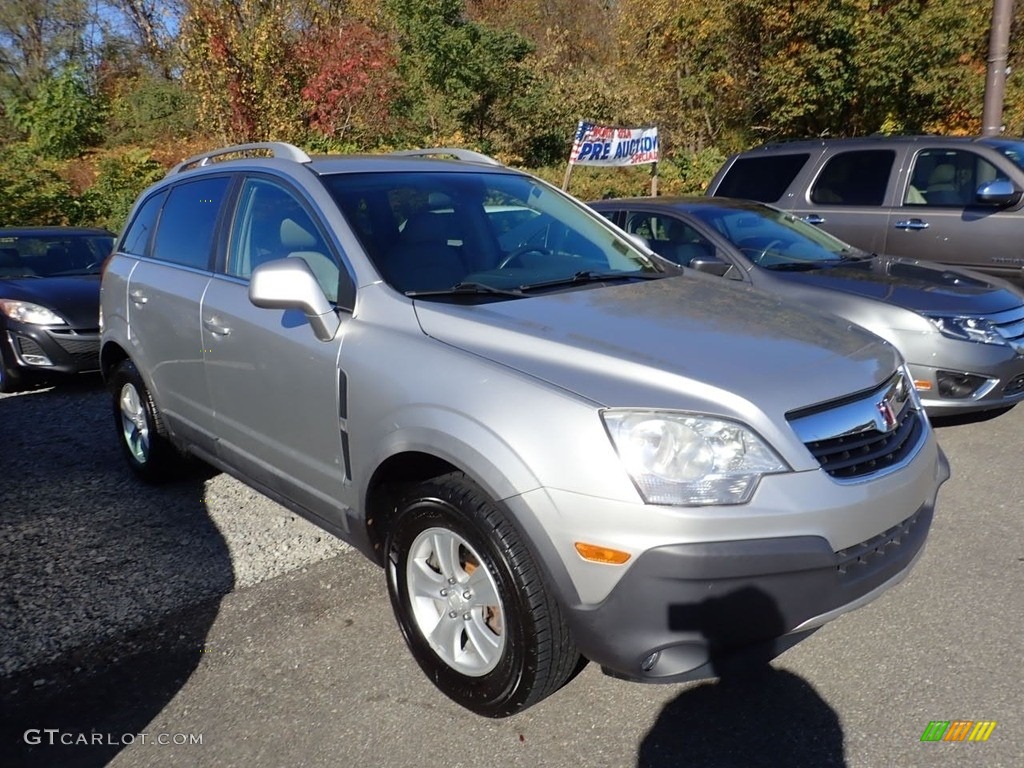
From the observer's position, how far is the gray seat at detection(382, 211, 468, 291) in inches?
122

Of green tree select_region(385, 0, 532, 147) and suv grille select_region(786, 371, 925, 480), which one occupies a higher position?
green tree select_region(385, 0, 532, 147)

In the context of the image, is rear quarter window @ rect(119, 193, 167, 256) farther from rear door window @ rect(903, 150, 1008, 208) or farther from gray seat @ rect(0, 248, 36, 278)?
rear door window @ rect(903, 150, 1008, 208)

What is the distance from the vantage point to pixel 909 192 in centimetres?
720

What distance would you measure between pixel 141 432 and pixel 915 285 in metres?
4.65

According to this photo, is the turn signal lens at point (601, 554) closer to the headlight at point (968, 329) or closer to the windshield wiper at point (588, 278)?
the windshield wiper at point (588, 278)

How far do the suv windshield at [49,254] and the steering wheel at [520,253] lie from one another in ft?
18.7

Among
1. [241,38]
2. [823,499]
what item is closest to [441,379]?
[823,499]

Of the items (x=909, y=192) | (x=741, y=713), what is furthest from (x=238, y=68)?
(x=741, y=713)

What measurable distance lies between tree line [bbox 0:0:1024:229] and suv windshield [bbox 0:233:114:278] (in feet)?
27.4

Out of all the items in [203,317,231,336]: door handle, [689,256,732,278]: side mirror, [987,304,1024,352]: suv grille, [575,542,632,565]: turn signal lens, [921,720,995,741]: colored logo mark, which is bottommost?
[921,720,995,741]: colored logo mark

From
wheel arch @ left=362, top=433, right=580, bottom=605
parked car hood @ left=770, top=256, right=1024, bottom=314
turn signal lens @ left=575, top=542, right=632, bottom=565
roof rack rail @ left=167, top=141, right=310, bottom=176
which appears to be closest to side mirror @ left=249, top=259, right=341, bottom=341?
wheel arch @ left=362, top=433, right=580, bottom=605

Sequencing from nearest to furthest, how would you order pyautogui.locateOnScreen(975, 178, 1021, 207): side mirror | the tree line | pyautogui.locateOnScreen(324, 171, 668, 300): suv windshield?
pyautogui.locateOnScreen(324, 171, 668, 300): suv windshield, pyautogui.locateOnScreen(975, 178, 1021, 207): side mirror, the tree line

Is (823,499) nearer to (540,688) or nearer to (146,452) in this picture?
(540,688)

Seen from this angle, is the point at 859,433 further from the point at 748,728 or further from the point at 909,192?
the point at 909,192
